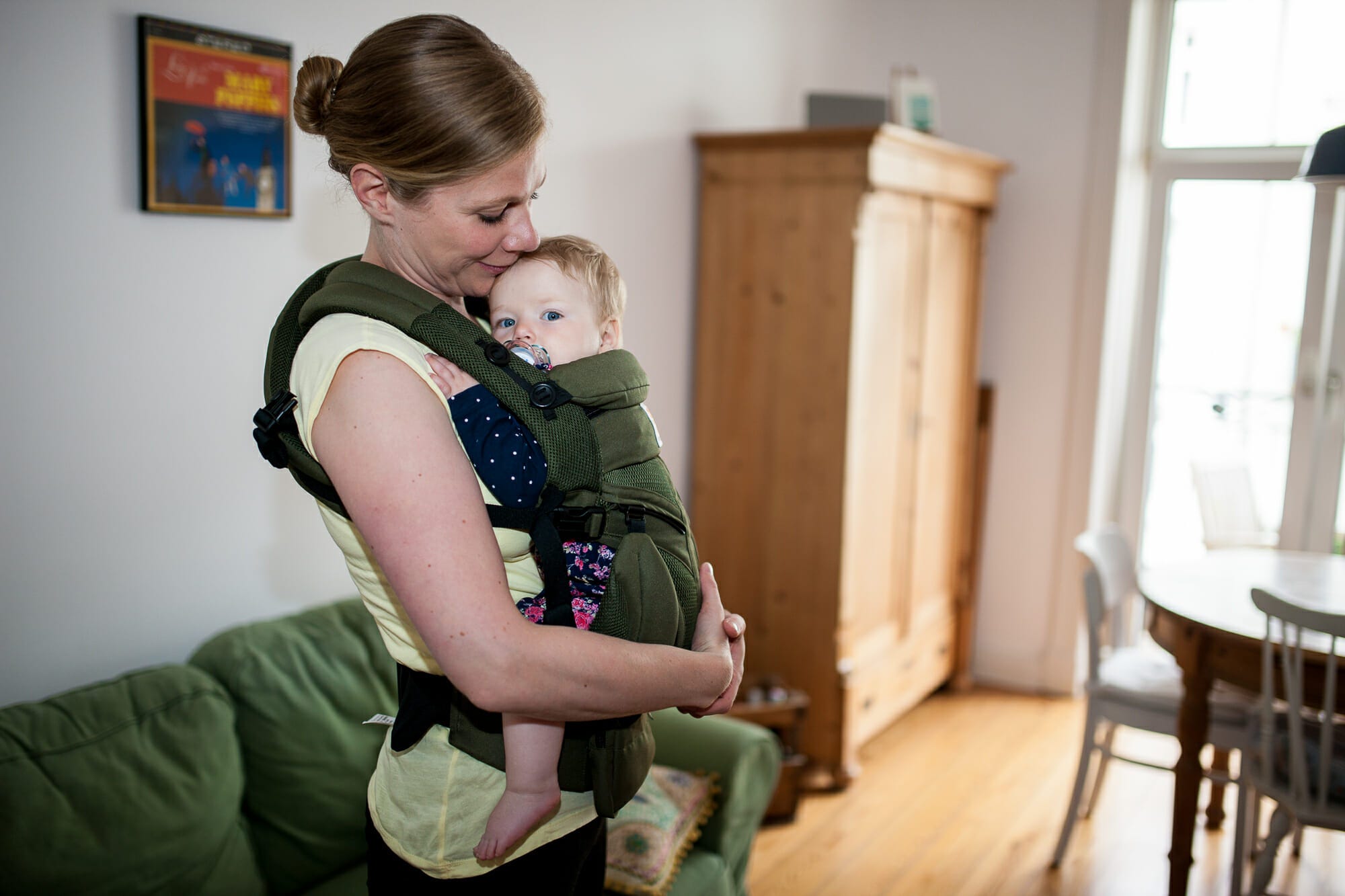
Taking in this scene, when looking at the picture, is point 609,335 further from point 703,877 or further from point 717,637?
point 703,877

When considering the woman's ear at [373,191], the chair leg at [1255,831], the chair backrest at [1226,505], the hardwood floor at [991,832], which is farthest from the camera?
the chair backrest at [1226,505]

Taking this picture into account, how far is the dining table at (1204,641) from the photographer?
2.33m

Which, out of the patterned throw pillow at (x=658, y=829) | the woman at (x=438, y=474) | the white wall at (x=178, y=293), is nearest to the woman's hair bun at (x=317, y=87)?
the woman at (x=438, y=474)

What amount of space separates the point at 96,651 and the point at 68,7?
43.5 inches

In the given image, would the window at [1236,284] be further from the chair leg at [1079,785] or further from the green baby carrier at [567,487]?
the green baby carrier at [567,487]

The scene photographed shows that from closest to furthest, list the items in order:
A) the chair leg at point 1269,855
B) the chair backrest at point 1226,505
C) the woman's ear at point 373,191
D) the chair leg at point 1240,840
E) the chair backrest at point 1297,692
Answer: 1. the woman's ear at point 373,191
2. the chair backrest at point 1297,692
3. the chair leg at point 1269,855
4. the chair leg at point 1240,840
5. the chair backrest at point 1226,505

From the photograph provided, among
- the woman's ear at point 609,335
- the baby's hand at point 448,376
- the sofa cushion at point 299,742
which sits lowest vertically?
the sofa cushion at point 299,742

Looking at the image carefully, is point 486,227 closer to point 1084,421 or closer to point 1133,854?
point 1133,854

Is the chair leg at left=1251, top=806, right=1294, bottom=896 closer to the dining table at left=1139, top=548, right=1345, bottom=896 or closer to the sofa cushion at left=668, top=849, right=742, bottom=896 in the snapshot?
the dining table at left=1139, top=548, right=1345, bottom=896

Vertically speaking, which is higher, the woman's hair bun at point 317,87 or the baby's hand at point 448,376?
the woman's hair bun at point 317,87

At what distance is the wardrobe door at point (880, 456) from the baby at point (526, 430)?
6.26 ft

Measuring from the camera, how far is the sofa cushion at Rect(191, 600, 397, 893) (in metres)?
1.81

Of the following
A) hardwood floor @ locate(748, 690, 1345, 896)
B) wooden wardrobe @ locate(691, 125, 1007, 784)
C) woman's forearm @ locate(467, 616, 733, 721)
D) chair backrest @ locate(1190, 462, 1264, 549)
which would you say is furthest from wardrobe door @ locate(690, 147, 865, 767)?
woman's forearm @ locate(467, 616, 733, 721)

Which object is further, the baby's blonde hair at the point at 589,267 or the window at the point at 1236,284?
the window at the point at 1236,284
